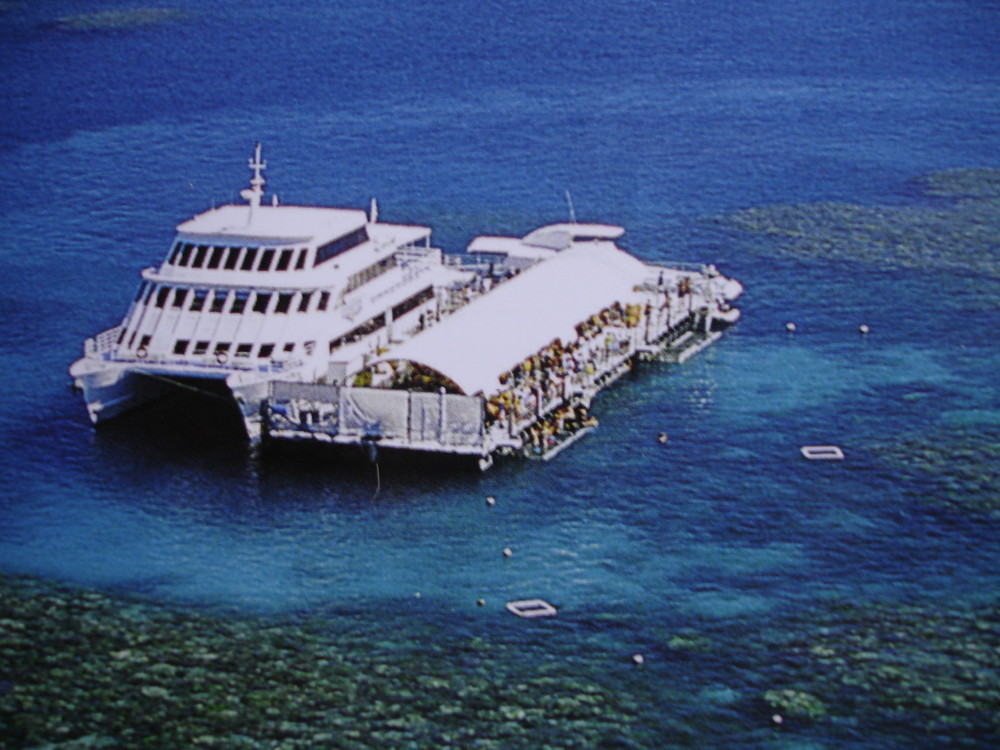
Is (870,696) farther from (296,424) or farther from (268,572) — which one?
(296,424)

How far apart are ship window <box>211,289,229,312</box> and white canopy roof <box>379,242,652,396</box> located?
9.32m

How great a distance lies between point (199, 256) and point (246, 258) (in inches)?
106

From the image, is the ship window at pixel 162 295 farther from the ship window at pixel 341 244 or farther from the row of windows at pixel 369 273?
the row of windows at pixel 369 273

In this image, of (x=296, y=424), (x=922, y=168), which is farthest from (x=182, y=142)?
(x=296, y=424)

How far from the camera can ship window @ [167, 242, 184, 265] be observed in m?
97.7

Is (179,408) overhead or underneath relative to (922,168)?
underneath

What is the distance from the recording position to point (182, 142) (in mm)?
168875

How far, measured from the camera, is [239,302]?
95.4 meters

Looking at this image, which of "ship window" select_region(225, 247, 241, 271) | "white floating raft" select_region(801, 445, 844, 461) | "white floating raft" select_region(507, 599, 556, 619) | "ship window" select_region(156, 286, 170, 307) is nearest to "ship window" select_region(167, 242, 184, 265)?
"ship window" select_region(156, 286, 170, 307)

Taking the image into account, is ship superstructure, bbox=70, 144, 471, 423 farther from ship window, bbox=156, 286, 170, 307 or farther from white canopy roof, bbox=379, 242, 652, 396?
white canopy roof, bbox=379, 242, 652, 396

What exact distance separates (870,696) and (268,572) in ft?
88.1

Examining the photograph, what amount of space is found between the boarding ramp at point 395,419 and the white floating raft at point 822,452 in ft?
54.9

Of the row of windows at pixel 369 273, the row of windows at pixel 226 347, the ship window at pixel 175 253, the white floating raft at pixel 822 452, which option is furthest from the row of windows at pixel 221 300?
the white floating raft at pixel 822 452

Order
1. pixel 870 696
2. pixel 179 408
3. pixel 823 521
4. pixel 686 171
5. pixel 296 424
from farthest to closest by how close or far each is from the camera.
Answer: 1. pixel 686 171
2. pixel 179 408
3. pixel 296 424
4. pixel 823 521
5. pixel 870 696
